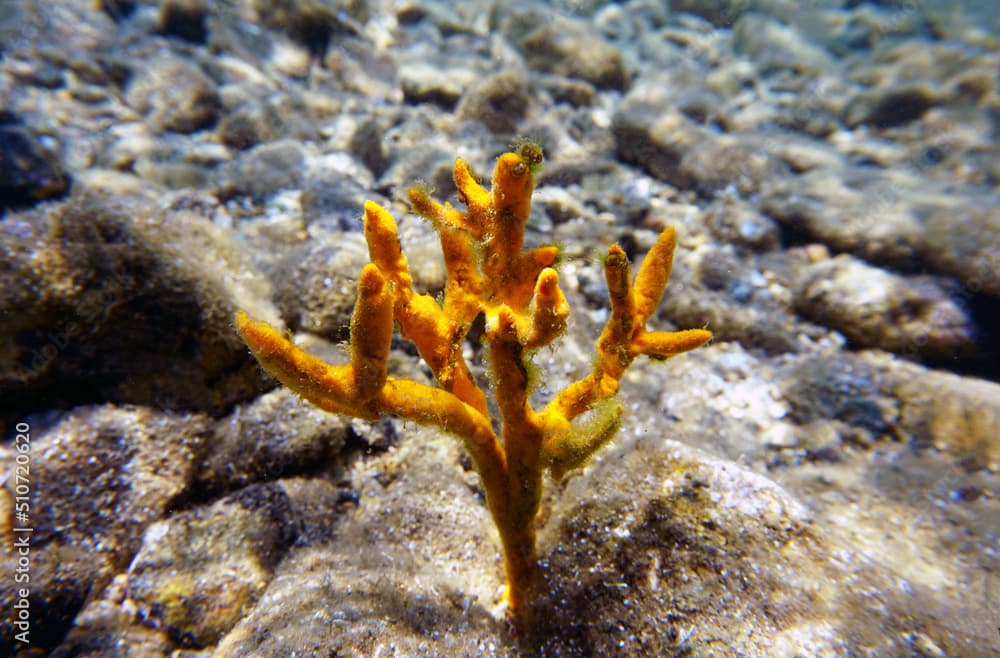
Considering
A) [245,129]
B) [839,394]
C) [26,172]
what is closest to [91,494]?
[26,172]

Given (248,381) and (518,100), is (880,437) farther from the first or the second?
(518,100)

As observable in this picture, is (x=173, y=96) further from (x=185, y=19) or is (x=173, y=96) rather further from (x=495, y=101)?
(x=495, y=101)

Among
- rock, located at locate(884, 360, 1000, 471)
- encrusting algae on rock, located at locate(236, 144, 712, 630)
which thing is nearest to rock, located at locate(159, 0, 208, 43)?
encrusting algae on rock, located at locate(236, 144, 712, 630)

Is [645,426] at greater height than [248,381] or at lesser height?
greater

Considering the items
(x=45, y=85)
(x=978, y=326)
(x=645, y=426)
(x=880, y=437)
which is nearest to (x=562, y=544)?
(x=645, y=426)

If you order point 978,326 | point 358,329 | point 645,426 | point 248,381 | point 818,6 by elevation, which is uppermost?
point 818,6

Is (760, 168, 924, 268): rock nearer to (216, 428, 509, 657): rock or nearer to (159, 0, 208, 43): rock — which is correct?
(216, 428, 509, 657): rock
